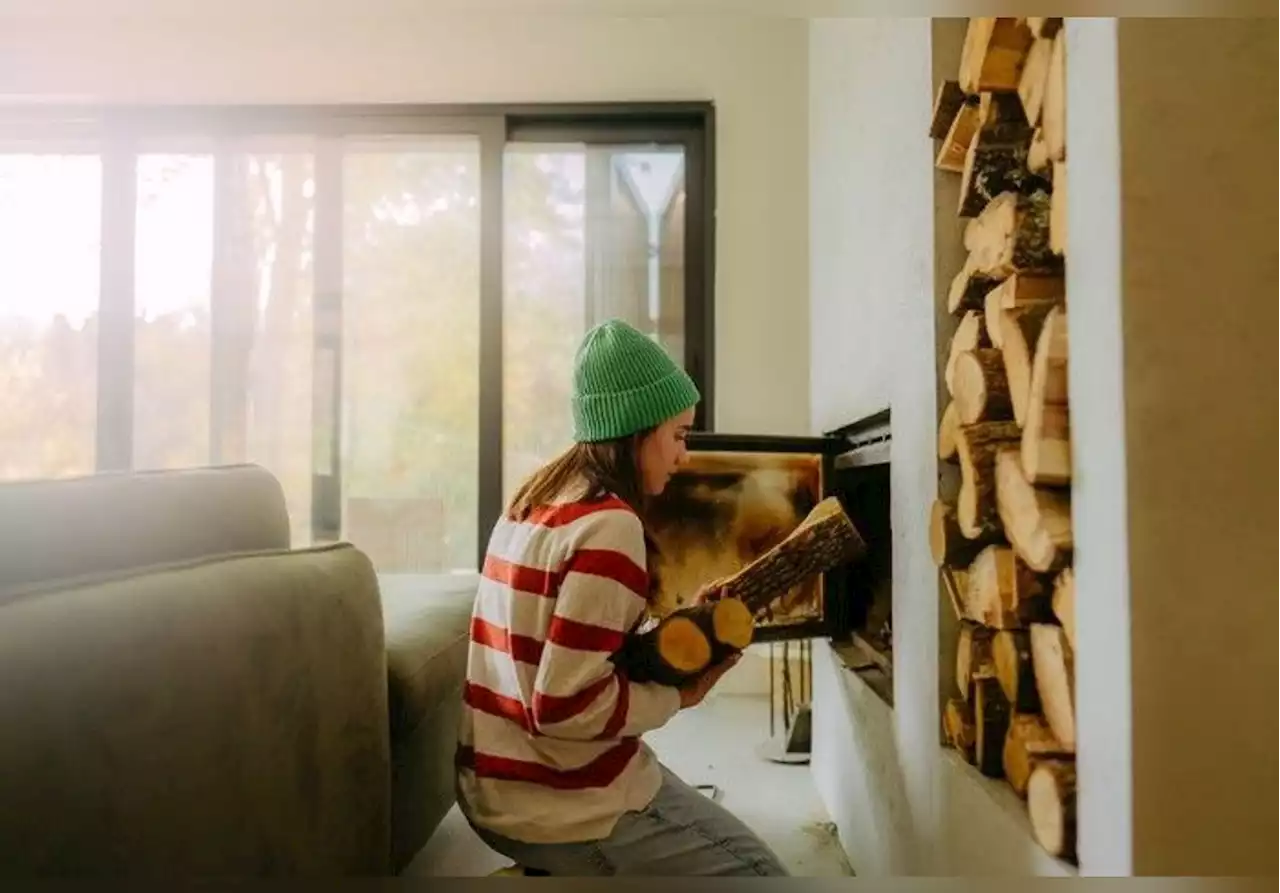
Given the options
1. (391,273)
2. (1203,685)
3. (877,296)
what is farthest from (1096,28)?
(391,273)

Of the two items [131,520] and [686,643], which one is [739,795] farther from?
[131,520]

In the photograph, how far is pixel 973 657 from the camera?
1261 mm

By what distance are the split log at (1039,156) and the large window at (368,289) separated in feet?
8.68

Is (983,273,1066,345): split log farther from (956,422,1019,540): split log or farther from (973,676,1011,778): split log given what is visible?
(973,676,1011,778): split log

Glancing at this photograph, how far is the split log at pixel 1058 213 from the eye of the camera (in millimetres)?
977

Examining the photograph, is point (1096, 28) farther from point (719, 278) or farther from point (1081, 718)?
point (719, 278)

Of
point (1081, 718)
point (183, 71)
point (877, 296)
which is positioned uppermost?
point (183, 71)

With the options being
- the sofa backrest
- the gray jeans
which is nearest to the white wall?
the gray jeans

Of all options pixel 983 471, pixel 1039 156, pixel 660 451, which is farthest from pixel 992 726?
pixel 1039 156

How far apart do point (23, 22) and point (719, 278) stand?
104 inches

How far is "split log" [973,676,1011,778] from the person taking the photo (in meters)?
1.21

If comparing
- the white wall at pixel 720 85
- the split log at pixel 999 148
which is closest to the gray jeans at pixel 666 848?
the split log at pixel 999 148

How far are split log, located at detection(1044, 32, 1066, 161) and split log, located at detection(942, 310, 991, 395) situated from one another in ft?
0.81

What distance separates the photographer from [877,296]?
183 cm
